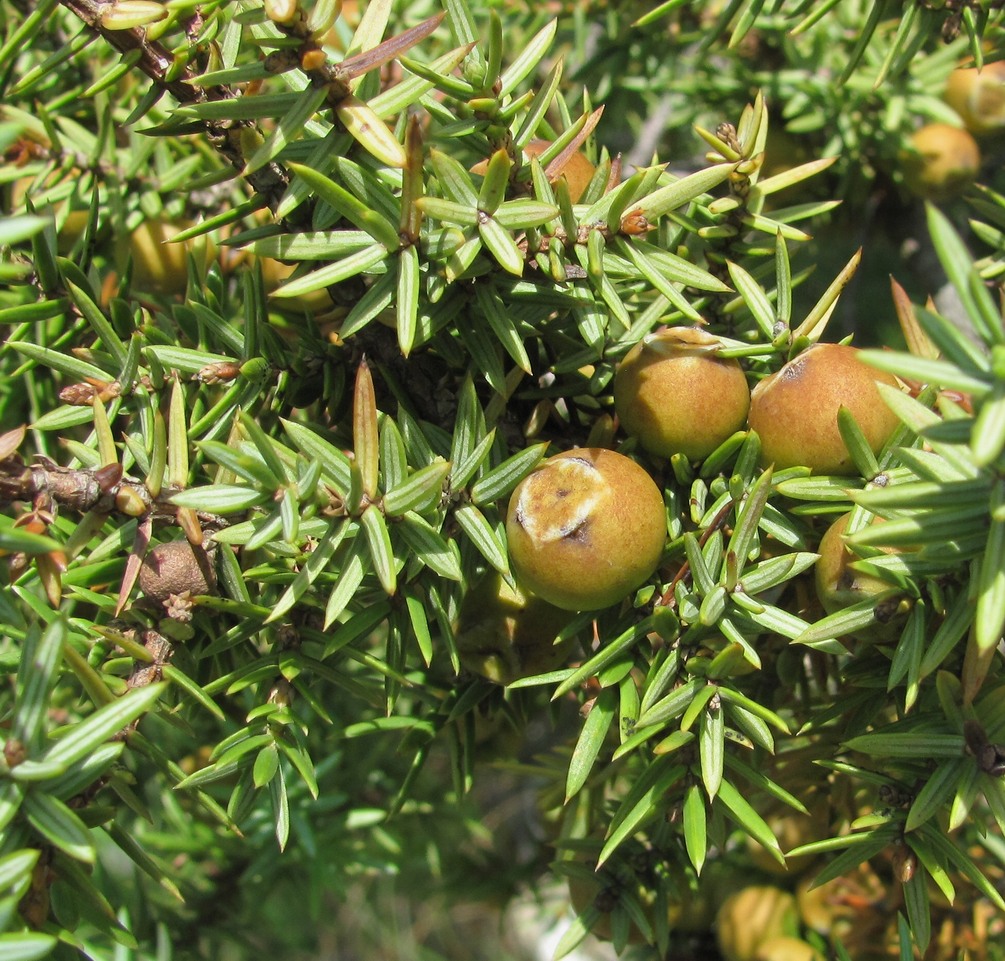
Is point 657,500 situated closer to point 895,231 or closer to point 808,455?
point 808,455

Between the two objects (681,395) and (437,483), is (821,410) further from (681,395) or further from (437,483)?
(437,483)

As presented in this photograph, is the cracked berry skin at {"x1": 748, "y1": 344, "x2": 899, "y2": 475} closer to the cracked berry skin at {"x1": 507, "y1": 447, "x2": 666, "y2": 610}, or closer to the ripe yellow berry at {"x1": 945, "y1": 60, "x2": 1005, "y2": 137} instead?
the cracked berry skin at {"x1": 507, "y1": 447, "x2": 666, "y2": 610}

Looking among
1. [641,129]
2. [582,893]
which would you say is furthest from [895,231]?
[582,893]

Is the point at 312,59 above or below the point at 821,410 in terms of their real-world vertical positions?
above

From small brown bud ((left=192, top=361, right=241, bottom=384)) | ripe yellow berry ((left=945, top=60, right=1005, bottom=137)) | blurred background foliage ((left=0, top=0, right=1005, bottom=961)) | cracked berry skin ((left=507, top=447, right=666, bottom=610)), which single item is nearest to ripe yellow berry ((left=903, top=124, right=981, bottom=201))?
ripe yellow berry ((left=945, top=60, right=1005, bottom=137))

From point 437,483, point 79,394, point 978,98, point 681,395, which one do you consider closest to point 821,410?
point 681,395
